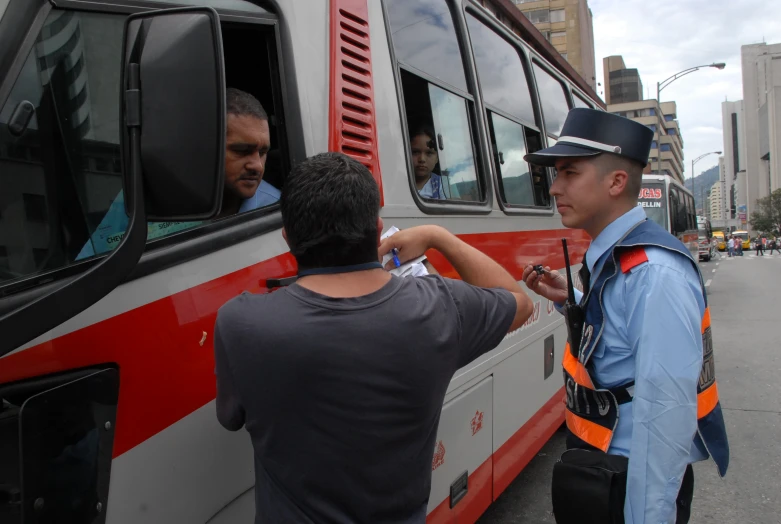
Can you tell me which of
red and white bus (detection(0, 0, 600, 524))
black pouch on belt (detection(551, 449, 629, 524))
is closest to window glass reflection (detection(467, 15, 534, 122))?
red and white bus (detection(0, 0, 600, 524))

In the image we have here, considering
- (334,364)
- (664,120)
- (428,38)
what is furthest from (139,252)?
(664,120)

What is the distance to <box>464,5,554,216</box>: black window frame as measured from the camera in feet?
11.3

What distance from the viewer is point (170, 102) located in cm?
124

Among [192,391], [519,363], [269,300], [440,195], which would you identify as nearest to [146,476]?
[192,391]

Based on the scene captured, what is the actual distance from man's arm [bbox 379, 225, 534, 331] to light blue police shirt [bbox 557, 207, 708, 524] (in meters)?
0.33

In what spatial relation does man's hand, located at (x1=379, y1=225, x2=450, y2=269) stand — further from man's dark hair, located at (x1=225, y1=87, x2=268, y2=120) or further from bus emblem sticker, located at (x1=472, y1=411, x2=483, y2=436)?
bus emblem sticker, located at (x1=472, y1=411, x2=483, y2=436)

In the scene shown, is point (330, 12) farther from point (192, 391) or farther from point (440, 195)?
point (192, 391)

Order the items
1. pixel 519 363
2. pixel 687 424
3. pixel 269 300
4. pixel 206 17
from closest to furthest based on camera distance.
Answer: pixel 206 17, pixel 269 300, pixel 687 424, pixel 519 363

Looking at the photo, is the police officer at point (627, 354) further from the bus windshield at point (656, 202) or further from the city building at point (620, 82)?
the city building at point (620, 82)

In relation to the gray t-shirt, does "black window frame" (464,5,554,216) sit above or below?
above

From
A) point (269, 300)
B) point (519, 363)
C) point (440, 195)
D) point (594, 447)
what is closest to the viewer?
point (269, 300)

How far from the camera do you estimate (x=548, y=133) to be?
4.62 m

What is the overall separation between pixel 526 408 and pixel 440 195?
1601 mm

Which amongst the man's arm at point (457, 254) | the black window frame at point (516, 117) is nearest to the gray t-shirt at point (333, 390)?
the man's arm at point (457, 254)
